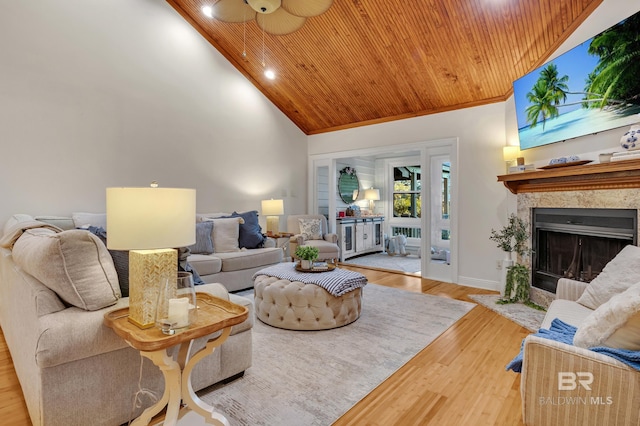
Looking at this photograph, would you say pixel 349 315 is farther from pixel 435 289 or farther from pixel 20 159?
pixel 20 159

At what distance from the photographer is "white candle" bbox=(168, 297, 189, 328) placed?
1391 millimetres

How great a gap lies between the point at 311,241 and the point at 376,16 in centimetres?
343

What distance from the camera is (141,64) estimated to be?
4.41 m

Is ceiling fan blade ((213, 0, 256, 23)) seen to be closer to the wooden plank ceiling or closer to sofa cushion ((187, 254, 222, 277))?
the wooden plank ceiling

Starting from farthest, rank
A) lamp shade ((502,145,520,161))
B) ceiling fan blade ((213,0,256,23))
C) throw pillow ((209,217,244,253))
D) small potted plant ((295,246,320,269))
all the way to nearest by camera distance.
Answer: throw pillow ((209,217,244,253))
lamp shade ((502,145,520,161))
small potted plant ((295,246,320,269))
ceiling fan blade ((213,0,256,23))

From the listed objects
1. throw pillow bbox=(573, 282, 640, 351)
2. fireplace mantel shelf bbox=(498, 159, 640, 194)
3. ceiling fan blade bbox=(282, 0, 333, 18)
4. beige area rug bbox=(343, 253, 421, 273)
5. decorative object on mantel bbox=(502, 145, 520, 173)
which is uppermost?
ceiling fan blade bbox=(282, 0, 333, 18)

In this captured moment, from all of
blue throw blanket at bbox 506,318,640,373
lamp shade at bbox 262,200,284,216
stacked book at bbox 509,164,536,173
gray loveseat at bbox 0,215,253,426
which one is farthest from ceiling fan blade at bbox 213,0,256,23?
blue throw blanket at bbox 506,318,640,373

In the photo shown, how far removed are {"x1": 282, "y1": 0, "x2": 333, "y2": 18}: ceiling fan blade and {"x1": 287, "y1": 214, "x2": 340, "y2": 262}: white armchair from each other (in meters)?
3.25

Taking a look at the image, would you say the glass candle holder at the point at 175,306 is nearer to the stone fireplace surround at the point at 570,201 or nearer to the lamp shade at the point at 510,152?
the stone fireplace surround at the point at 570,201

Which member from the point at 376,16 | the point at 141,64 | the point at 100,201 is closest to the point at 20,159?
the point at 100,201

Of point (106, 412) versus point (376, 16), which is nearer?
point (106, 412)

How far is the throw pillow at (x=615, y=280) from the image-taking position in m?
2.07

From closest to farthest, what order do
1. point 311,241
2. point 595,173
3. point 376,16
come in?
point 595,173 < point 376,16 < point 311,241

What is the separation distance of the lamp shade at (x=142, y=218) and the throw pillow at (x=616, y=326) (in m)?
1.89
